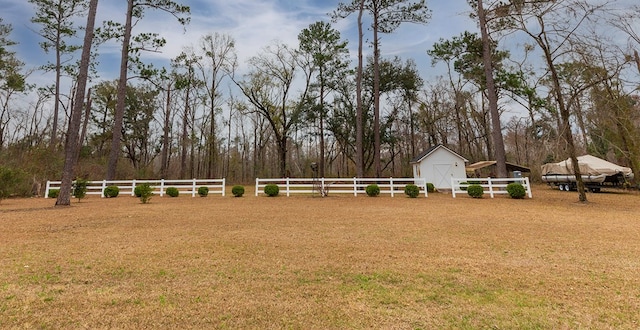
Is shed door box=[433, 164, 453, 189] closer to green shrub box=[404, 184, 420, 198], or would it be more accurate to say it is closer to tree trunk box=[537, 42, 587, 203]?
green shrub box=[404, 184, 420, 198]

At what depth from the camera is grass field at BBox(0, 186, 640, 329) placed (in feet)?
8.04

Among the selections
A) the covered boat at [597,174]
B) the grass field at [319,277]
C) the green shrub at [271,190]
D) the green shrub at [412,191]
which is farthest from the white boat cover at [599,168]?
the green shrub at [271,190]

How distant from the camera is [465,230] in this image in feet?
20.5

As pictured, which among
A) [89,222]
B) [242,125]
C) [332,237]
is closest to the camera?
[332,237]

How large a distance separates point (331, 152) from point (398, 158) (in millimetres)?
8963

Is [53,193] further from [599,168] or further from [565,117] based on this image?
[599,168]

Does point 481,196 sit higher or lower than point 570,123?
lower

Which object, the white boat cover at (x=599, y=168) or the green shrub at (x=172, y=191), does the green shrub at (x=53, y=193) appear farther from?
the white boat cover at (x=599, y=168)

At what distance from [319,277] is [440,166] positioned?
1703 cm

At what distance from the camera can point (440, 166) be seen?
60.7ft

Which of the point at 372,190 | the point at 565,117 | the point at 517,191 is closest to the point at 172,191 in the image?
the point at 372,190

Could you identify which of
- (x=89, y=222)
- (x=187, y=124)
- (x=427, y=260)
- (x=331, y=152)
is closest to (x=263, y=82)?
(x=187, y=124)

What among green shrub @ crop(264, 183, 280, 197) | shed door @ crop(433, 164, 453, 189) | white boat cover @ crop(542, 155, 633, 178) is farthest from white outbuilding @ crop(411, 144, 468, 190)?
green shrub @ crop(264, 183, 280, 197)

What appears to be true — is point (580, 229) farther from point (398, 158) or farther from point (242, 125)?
point (242, 125)
